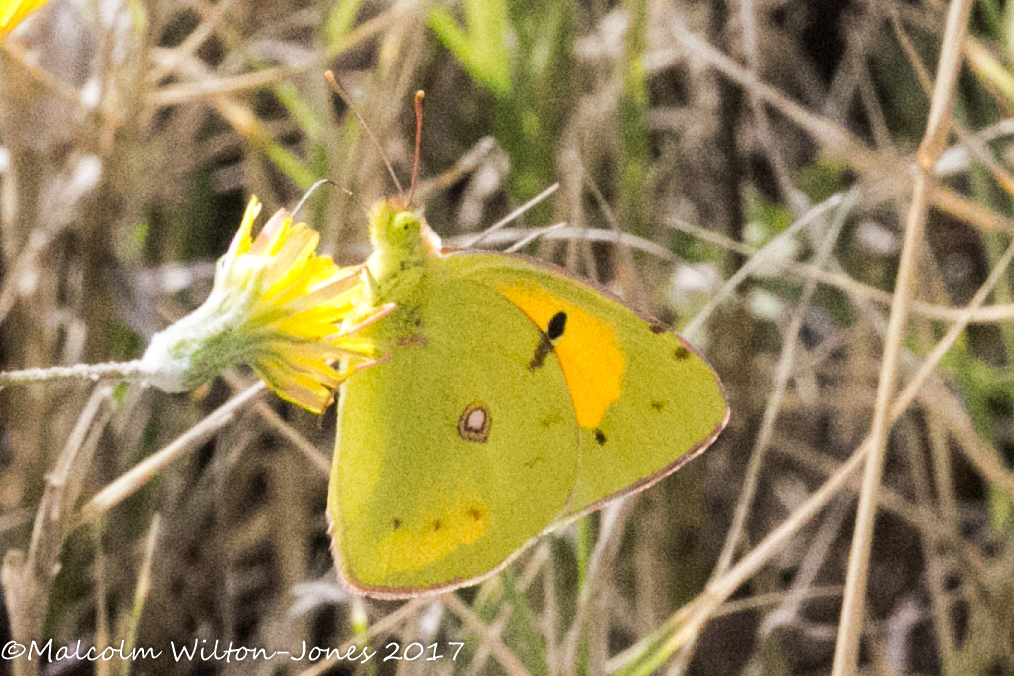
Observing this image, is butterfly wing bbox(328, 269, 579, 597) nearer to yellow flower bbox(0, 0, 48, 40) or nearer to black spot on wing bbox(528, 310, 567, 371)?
black spot on wing bbox(528, 310, 567, 371)

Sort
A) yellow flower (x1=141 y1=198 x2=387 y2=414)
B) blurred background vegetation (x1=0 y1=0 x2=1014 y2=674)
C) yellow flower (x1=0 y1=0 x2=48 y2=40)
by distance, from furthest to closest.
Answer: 1. blurred background vegetation (x1=0 y1=0 x2=1014 y2=674)
2. yellow flower (x1=141 y1=198 x2=387 y2=414)
3. yellow flower (x1=0 y1=0 x2=48 y2=40)

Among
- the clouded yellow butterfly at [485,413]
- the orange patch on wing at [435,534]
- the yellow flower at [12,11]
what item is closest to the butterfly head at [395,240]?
the clouded yellow butterfly at [485,413]

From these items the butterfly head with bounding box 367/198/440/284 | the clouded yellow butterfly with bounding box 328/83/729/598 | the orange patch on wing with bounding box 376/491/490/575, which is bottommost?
the orange patch on wing with bounding box 376/491/490/575

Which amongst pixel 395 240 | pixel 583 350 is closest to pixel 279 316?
pixel 395 240

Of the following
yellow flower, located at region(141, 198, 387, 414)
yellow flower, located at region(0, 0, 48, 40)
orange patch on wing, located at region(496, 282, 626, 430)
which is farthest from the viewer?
orange patch on wing, located at region(496, 282, 626, 430)

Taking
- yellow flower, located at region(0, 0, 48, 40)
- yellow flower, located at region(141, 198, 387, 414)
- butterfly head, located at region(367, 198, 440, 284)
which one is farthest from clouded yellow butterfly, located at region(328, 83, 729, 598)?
yellow flower, located at region(0, 0, 48, 40)

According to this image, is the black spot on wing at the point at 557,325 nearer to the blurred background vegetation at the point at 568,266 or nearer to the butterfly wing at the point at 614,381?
the butterfly wing at the point at 614,381

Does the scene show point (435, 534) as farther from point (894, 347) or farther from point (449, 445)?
point (894, 347)

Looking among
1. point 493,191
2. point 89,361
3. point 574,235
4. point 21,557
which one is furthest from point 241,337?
point 493,191
